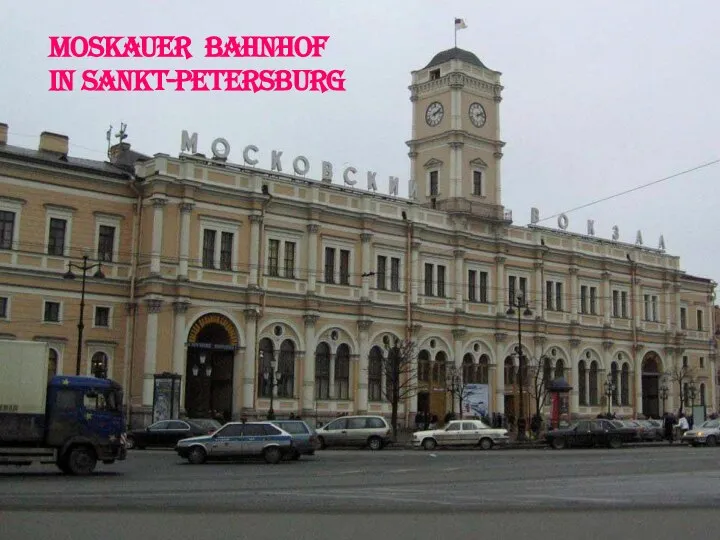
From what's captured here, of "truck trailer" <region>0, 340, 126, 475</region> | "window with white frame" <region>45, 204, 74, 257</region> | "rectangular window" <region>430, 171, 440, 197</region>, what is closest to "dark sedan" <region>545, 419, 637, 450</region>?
"rectangular window" <region>430, 171, 440, 197</region>

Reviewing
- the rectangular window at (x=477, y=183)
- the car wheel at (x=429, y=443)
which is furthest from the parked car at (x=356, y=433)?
the rectangular window at (x=477, y=183)

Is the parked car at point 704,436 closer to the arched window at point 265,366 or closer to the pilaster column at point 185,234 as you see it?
the arched window at point 265,366

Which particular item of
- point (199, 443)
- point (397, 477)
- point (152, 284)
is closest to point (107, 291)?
point (152, 284)

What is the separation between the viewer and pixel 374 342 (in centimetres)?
6028

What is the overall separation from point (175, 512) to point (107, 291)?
3746 centimetres

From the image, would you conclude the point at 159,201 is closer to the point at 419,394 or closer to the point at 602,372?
the point at 419,394

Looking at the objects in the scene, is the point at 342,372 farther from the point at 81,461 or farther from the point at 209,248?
the point at 81,461

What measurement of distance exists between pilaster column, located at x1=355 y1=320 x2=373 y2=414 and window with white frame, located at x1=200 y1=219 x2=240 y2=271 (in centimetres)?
969

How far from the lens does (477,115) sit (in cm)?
6850

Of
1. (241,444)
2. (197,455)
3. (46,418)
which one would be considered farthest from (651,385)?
(46,418)

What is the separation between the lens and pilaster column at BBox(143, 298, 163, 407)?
49.8 metres

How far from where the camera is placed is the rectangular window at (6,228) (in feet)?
157

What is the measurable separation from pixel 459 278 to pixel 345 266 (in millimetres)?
9275

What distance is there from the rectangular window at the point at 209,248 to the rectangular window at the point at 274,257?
3.76 m
